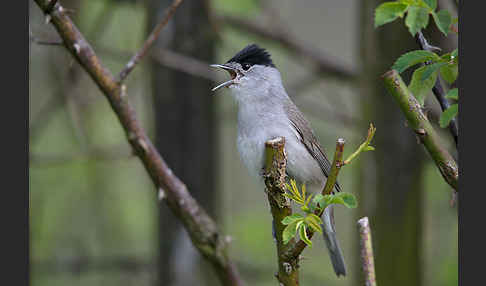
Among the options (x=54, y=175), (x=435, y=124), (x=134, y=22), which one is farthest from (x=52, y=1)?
(x=134, y=22)

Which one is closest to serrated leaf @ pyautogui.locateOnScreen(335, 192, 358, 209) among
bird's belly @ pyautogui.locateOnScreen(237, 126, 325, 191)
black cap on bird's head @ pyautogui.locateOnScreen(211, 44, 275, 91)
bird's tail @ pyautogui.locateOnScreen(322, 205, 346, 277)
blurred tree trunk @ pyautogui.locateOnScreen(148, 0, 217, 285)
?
bird's belly @ pyautogui.locateOnScreen(237, 126, 325, 191)

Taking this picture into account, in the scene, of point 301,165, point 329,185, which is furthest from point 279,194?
point 301,165

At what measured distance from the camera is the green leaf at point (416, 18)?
1943 mm

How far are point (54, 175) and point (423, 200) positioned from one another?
12.0 feet

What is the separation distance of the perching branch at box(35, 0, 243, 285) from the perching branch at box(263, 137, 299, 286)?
999mm

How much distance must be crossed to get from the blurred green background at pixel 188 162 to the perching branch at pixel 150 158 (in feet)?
2.66

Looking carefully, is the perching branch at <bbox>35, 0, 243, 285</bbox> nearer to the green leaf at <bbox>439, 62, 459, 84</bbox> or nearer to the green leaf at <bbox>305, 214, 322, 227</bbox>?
the green leaf at <bbox>305, 214, 322, 227</bbox>

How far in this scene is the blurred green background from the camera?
399 centimetres

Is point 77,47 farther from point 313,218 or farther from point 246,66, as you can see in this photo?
point 313,218

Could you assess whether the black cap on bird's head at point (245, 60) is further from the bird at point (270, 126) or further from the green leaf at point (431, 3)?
the green leaf at point (431, 3)

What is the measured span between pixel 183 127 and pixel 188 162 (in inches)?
11.4

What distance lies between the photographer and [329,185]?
184 centimetres

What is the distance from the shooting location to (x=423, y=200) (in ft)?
13.3

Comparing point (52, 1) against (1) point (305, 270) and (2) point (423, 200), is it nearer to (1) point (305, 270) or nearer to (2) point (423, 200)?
(2) point (423, 200)
